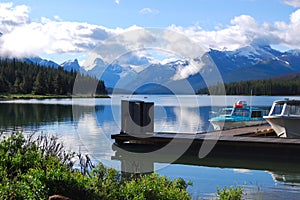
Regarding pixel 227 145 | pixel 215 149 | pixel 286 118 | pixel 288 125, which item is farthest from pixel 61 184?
pixel 288 125

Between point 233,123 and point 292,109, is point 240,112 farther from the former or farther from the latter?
point 292,109

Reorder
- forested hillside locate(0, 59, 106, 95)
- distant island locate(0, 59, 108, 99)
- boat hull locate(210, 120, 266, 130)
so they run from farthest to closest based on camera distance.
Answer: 1. forested hillside locate(0, 59, 106, 95)
2. distant island locate(0, 59, 108, 99)
3. boat hull locate(210, 120, 266, 130)

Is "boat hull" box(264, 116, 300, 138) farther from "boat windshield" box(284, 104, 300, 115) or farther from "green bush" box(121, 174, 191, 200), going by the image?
"green bush" box(121, 174, 191, 200)

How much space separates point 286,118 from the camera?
2548 cm

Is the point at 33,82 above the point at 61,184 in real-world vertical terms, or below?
above

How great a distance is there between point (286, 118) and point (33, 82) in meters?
141

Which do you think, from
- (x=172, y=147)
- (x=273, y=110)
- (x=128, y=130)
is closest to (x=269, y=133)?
(x=273, y=110)

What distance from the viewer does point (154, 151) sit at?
2391cm

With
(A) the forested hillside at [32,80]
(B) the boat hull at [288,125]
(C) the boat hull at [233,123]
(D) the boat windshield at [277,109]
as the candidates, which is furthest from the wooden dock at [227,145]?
(A) the forested hillside at [32,80]

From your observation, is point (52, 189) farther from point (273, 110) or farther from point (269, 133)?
point (269, 133)

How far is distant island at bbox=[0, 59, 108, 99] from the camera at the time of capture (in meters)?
147

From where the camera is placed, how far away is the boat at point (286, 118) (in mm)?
25422

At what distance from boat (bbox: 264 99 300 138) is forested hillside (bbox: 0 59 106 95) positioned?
116 meters

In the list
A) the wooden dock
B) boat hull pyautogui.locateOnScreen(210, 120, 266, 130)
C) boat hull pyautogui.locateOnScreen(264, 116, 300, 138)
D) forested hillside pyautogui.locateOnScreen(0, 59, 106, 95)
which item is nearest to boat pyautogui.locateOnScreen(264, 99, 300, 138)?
boat hull pyautogui.locateOnScreen(264, 116, 300, 138)
